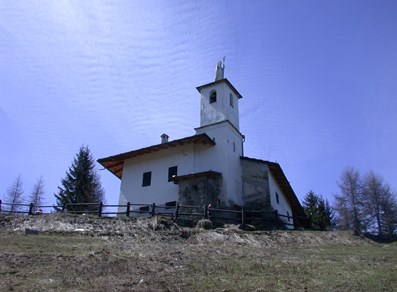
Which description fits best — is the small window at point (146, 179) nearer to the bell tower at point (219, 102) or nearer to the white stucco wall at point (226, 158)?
the white stucco wall at point (226, 158)

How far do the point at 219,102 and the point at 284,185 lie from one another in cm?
958

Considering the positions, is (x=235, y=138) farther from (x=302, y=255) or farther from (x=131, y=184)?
(x=302, y=255)

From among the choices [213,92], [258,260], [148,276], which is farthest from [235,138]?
[148,276]

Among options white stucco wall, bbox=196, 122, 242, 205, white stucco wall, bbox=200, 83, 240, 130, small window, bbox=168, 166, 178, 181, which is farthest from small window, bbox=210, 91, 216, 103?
small window, bbox=168, 166, 178, 181

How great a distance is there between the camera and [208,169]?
3133 centimetres

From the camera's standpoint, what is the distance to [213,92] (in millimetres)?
36188

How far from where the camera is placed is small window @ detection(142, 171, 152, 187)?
32.8 metres

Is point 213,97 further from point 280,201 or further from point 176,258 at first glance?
point 176,258

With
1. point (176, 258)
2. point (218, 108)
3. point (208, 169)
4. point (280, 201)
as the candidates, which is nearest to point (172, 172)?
point (208, 169)

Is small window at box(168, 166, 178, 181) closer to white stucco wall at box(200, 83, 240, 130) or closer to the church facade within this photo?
the church facade

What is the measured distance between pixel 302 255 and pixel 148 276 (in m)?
7.33

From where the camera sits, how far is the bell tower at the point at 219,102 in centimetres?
3450

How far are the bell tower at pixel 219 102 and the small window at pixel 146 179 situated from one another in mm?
6257

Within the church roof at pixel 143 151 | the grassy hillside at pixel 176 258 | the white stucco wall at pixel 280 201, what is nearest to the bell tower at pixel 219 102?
the church roof at pixel 143 151
